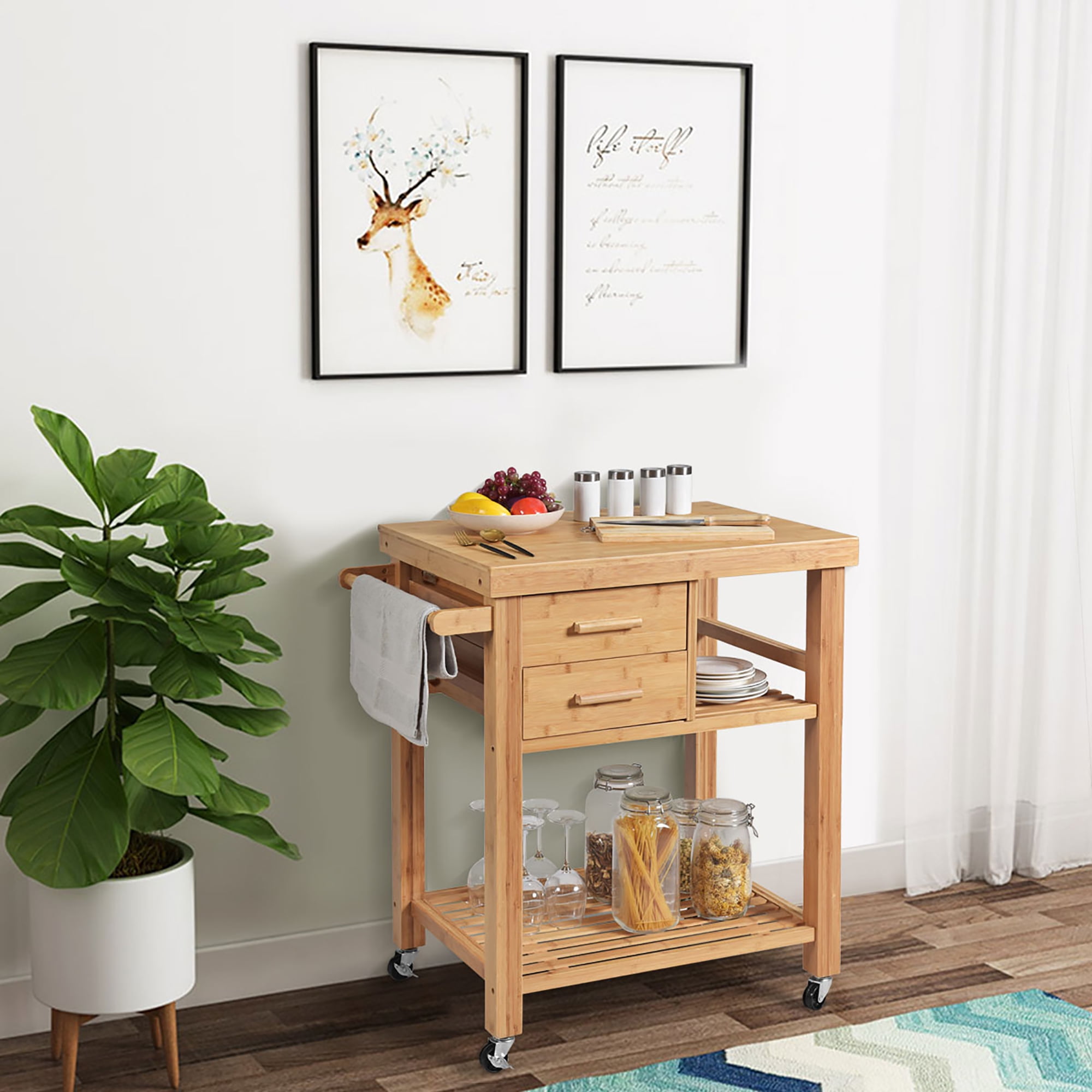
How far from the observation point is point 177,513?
2365mm

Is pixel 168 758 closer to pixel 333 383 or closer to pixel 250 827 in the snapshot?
pixel 250 827

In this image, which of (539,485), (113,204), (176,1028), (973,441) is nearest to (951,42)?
(973,441)

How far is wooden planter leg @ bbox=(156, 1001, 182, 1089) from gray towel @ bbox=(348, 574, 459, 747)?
1.99 ft

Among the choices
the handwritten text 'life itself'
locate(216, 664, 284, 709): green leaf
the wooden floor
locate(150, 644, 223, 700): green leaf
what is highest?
the handwritten text 'life itself'

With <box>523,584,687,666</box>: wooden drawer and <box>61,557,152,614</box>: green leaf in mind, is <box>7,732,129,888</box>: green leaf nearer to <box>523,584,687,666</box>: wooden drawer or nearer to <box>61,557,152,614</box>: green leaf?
<box>61,557,152,614</box>: green leaf

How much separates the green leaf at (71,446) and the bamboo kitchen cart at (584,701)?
581mm

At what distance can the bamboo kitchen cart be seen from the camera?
2.49 m

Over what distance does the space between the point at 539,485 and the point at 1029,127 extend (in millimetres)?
1454

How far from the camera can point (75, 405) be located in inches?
104

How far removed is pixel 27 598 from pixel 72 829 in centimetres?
39

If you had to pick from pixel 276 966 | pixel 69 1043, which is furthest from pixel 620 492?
pixel 69 1043

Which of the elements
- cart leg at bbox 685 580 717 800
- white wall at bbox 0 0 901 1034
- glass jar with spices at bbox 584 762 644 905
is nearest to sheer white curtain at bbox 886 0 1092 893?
white wall at bbox 0 0 901 1034

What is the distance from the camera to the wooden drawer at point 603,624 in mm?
2490

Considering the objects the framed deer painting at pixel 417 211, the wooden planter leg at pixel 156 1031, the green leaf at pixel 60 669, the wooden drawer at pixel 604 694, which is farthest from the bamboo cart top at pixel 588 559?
the wooden planter leg at pixel 156 1031
